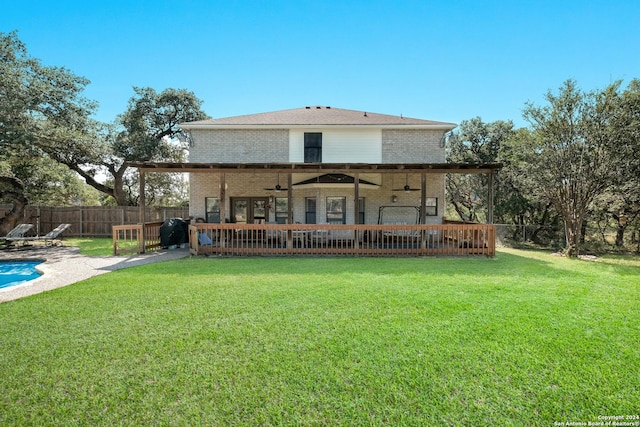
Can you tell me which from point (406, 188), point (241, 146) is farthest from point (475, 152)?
point (241, 146)

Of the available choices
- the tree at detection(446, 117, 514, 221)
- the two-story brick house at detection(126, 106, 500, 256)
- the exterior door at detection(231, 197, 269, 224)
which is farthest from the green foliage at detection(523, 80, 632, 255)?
the exterior door at detection(231, 197, 269, 224)

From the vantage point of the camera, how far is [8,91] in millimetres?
13008

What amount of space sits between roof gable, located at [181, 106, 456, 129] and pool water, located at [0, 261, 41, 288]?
27.0ft

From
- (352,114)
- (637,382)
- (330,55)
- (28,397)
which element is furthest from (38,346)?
(330,55)

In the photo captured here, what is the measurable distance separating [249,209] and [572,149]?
13871 millimetres

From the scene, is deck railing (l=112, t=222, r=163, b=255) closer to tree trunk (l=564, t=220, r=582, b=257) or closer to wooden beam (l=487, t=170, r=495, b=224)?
wooden beam (l=487, t=170, r=495, b=224)

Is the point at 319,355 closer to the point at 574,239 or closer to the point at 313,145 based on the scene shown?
the point at 313,145

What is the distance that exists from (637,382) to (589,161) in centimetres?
1166

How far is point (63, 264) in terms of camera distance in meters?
9.10

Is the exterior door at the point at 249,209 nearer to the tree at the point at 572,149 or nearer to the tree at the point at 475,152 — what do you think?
the tree at the point at 572,149

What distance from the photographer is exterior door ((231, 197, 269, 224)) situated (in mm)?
14781

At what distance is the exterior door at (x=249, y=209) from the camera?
14.8 meters

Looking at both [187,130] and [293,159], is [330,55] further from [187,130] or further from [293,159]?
[187,130]

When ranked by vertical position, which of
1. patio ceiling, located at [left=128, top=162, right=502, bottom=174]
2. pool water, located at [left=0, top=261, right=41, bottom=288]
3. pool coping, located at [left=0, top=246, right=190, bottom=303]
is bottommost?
pool water, located at [left=0, top=261, right=41, bottom=288]
